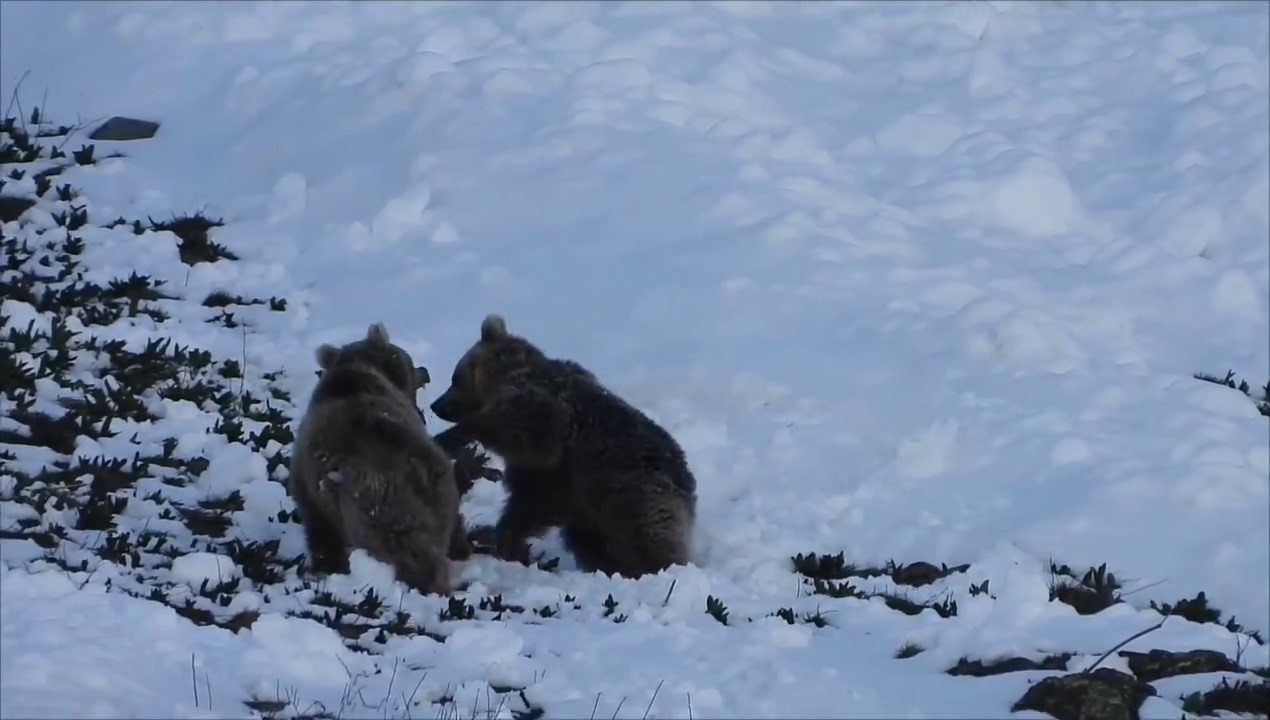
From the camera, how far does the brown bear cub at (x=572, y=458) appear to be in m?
8.76

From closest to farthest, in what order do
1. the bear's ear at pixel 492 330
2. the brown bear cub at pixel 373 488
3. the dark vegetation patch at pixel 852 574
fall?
the brown bear cub at pixel 373 488 < the dark vegetation patch at pixel 852 574 < the bear's ear at pixel 492 330

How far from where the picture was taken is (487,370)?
9641mm

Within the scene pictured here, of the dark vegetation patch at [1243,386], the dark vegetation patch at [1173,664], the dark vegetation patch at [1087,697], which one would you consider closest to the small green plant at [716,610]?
the dark vegetation patch at [1087,697]

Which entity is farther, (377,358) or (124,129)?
(124,129)

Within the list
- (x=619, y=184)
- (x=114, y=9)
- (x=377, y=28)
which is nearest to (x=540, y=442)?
(x=619, y=184)

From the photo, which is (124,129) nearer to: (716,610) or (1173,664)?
(716,610)

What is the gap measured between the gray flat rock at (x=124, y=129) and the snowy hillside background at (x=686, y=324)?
22 centimetres

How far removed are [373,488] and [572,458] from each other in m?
1.74

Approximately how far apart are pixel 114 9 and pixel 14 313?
8.14 metres

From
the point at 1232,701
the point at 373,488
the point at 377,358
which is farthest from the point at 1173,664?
the point at 377,358

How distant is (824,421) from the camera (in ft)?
36.6

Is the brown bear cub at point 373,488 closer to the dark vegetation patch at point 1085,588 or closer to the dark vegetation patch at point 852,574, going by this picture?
the dark vegetation patch at point 852,574

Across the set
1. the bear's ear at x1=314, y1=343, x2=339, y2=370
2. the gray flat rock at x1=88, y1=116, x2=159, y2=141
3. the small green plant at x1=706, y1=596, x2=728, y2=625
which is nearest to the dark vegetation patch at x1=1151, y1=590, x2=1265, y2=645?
the small green plant at x1=706, y1=596, x2=728, y2=625

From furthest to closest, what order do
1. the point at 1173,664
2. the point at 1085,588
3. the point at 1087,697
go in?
the point at 1085,588 < the point at 1173,664 < the point at 1087,697
